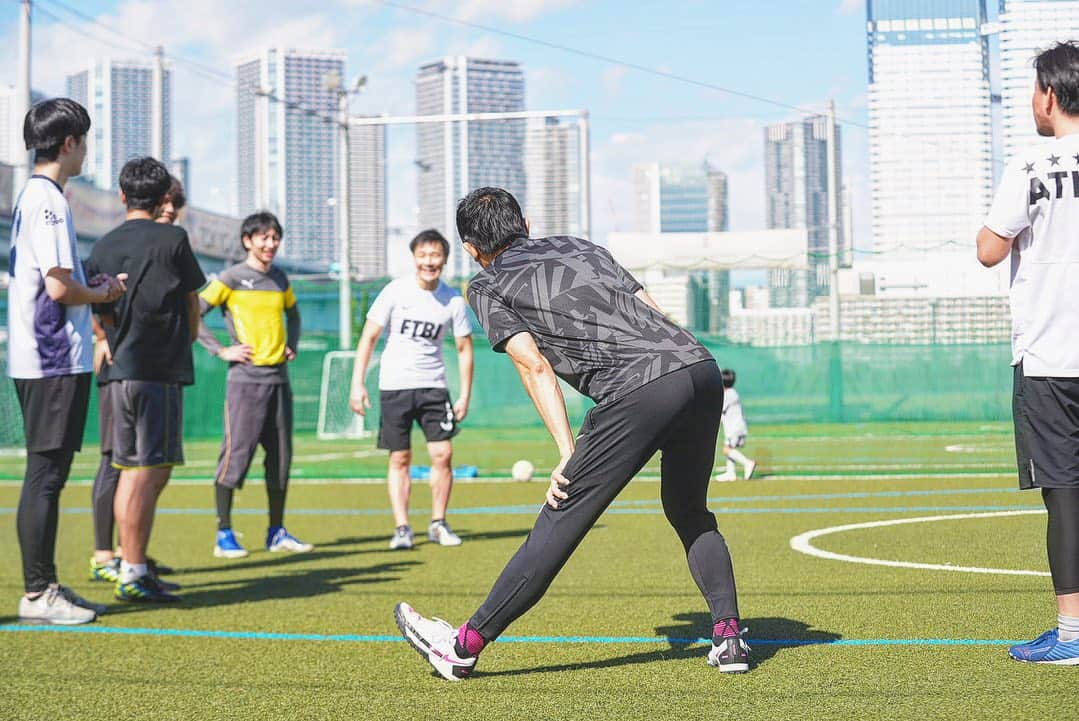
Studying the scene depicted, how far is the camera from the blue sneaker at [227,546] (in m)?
8.26

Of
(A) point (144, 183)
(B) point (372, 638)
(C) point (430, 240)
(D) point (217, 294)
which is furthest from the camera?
(D) point (217, 294)

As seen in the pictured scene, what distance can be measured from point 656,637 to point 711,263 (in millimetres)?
18494

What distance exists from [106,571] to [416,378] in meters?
2.34

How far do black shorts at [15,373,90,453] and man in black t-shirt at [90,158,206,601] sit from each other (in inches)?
17.4

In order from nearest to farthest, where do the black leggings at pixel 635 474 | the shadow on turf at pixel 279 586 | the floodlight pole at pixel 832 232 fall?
the black leggings at pixel 635 474
the shadow on turf at pixel 279 586
the floodlight pole at pixel 832 232

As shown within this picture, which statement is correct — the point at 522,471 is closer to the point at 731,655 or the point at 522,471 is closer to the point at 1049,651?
the point at 731,655

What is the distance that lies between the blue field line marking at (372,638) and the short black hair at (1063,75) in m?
1.89

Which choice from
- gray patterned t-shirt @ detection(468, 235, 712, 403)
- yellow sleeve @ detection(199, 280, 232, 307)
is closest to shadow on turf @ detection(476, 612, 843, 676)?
gray patterned t-shirt @ detection(468, 235, 712, 403)

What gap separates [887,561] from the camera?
22.6 feet

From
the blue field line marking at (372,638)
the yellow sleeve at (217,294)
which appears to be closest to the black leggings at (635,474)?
the blue field line marking at (372,638)

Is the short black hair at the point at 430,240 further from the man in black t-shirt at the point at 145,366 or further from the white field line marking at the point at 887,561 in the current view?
the white field line marking at the point at 887,561

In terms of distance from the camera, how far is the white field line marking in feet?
21.0

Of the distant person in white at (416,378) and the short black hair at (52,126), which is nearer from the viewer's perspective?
the short black hair at (52,126)

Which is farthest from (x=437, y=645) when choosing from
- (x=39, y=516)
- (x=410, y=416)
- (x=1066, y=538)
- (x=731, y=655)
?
(x=410, y=416)
